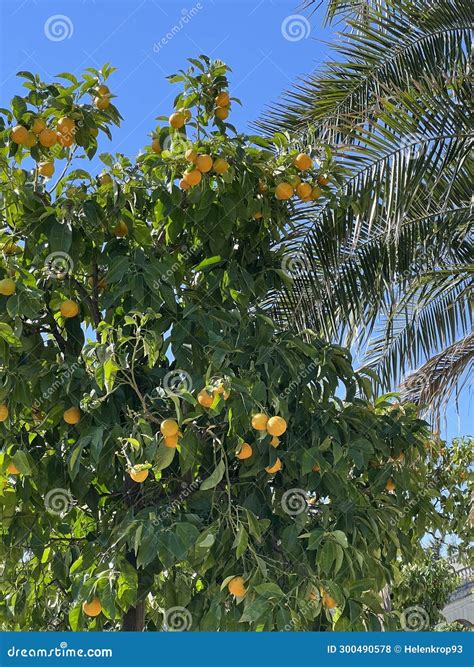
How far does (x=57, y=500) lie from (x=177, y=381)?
1.80 ft

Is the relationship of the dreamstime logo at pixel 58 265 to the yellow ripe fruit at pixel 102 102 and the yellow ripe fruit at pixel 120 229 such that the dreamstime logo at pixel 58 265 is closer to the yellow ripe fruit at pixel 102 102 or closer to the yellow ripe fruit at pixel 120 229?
the yellow ripe fruit at pixel 120 229

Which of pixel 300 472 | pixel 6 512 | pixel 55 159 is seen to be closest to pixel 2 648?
pixel 6 512

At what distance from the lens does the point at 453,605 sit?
12914 millimetres

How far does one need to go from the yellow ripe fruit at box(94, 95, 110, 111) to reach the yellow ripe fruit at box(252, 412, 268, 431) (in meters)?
1.24

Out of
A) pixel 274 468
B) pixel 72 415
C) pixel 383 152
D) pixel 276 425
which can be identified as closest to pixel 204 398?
pixel 276 425

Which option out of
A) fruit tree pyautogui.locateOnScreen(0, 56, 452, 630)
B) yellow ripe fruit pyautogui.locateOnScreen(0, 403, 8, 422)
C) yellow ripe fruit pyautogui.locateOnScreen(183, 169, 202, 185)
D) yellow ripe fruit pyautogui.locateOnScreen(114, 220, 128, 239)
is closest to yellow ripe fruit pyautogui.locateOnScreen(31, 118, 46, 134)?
fruit tree pyautogui.locateOnScreen(0, 56, 452, 630)

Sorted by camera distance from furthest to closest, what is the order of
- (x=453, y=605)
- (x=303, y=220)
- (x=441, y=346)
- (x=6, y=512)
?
(x=453, y=605)
(x=441, y=346)
(x=303, y=220)
(x=6, y=512)

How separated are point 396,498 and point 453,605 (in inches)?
436

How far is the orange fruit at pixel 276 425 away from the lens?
2277mm

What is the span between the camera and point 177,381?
252cm

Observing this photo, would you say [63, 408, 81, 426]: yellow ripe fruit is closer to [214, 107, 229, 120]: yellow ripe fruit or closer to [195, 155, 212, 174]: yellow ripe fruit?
[195, 155, 212, 174]: yellow ripe fruit

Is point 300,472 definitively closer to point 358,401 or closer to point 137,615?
point 358,401

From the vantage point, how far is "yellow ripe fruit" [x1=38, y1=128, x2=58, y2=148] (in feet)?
8.70

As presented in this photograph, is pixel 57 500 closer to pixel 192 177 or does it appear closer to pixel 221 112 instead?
pixel 192 177
